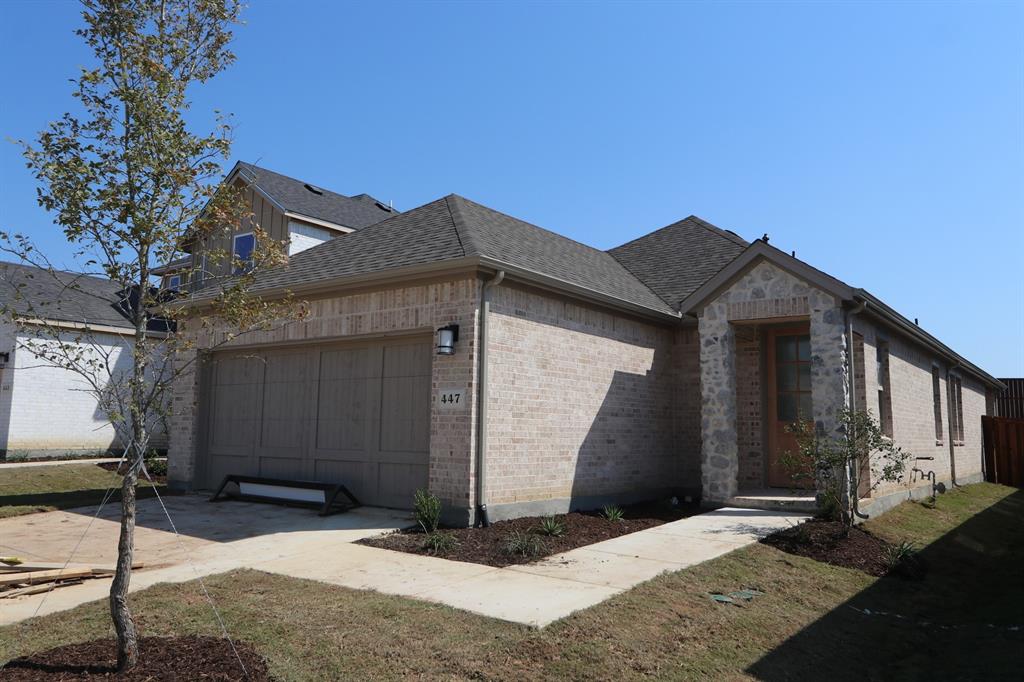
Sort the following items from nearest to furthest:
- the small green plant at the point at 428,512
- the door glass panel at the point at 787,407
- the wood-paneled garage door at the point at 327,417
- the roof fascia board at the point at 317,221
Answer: the small green plant at the point at 428,512 < the wood-paneled garage door at the point at 327,417 < the door glass panel at the point at 787,407 < the roof fascia board at the point at 317,221

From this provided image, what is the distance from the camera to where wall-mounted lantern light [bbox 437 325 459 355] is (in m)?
9.88

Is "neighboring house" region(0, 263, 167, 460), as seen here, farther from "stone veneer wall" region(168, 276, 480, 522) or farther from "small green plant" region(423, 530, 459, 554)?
"small green plant" region(423, 530, 459, 554)

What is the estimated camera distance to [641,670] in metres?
4.91

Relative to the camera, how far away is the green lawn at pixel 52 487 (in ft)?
40.5

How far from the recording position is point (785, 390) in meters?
12.8

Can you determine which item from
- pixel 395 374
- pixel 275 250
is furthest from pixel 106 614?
pixel 395 374

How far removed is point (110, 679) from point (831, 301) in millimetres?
10154

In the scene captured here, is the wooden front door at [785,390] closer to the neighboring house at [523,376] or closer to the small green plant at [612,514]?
the neighboring house at [523,376]

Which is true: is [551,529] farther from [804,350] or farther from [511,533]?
[804,350]

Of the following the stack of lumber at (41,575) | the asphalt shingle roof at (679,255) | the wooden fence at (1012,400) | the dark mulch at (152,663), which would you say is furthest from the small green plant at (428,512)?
the wooden fence at (1012,400)

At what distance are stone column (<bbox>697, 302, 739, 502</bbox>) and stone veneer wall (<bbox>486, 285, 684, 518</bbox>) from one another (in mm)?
1488

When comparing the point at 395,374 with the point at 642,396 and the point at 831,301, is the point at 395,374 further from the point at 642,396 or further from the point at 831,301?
the point at 831,301

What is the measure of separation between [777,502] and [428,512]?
549 centimetres

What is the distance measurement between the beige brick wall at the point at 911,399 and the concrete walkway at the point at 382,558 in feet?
10.1
